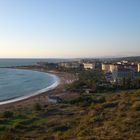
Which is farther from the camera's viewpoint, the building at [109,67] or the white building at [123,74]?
the building at [109,67]

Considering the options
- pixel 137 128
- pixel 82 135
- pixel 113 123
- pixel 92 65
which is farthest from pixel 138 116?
pixel 92 65

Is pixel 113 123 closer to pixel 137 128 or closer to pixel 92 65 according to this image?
pixel 137 128

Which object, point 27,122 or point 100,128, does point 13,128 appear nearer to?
point 27,122

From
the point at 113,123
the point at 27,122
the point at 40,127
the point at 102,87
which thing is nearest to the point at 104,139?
the point at 113,123

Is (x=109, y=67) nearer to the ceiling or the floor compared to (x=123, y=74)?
nearer to the ceiling

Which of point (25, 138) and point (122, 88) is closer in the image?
point (25, 138)

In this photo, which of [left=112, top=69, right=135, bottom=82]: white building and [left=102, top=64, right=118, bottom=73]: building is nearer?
[left=112, top=69, right=135, bottom=82]: white building

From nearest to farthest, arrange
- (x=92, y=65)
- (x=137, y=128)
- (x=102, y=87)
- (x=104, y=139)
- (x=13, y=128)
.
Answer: (x=104, y=139) → (x=137, y=128) → (x=13, y=128) → (x=102, y=87) → (x=92, y=65)

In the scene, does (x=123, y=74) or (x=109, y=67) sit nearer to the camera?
(x=123, y=74)

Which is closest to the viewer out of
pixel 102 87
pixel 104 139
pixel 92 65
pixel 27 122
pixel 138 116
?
pixel 104 139
